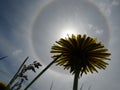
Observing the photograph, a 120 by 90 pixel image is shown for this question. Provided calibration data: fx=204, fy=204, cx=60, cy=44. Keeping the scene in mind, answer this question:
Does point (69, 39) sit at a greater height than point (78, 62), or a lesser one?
greater

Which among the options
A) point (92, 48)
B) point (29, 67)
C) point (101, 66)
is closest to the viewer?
point (29, 67)

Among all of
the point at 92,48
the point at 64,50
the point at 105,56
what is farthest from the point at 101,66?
the point at 64,50

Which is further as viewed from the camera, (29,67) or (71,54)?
(71,54)

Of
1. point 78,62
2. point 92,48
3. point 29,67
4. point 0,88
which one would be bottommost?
point 29,67

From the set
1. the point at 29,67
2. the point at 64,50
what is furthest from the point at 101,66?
the point at 29,67

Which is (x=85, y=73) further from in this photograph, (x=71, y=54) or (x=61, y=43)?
(x=61, y=43)

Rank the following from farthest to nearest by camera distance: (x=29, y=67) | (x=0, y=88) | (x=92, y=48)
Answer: (x=0, y=88)
(x=92, y=48)
(x=29, y=67)
